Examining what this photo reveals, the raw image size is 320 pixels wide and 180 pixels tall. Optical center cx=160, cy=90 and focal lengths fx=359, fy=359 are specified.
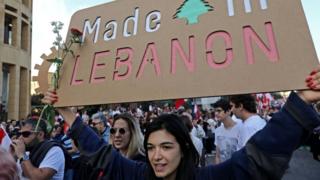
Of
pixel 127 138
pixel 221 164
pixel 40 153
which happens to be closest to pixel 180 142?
pixel 221 164

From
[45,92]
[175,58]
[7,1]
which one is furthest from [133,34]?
[7,1]

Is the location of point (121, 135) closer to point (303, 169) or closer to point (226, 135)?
point (226, 135)

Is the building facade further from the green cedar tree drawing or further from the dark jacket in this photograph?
the dark jacket

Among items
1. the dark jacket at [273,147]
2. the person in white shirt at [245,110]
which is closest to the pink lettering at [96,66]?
the dark jacket at [273,147]

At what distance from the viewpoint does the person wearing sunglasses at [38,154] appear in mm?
2994

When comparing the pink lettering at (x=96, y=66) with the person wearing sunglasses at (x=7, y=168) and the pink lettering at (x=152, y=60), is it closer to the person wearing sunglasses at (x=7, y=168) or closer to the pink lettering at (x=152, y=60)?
the pink lettering at (x=152, y=60)

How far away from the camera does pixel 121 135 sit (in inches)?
118

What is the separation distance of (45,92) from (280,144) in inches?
69.4

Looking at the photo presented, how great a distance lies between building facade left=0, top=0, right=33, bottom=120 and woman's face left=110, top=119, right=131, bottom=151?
26.4 m

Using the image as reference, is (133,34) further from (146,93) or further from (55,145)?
(55,145)

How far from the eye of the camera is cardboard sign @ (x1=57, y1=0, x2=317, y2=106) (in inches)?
75.5

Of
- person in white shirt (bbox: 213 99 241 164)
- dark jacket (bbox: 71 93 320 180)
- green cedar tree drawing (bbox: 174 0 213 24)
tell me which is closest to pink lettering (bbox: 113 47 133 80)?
green cedar tree drawing (bbox: 174 0 213 24)

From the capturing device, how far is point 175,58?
222 cm

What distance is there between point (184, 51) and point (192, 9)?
11.3 inches
